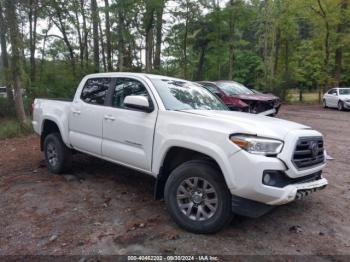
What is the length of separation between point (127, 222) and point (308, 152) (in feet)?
7.71

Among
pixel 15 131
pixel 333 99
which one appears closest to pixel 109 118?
pixel 15 131

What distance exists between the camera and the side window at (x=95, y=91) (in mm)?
5309

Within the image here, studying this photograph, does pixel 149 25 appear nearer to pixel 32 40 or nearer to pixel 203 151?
pixel 32 40

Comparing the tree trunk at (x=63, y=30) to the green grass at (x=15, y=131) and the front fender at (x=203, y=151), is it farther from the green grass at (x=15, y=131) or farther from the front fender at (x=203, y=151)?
the front fender at (x=203, y=151)

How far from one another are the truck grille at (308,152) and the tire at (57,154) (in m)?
4.09

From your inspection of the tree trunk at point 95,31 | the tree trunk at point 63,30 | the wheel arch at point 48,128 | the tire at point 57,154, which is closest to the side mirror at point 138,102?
the tire at point 57,154

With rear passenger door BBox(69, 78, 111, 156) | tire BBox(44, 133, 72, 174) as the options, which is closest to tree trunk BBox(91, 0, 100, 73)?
tire BBox(44, 133, 72, 174)

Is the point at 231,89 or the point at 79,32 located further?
the point at 79,32

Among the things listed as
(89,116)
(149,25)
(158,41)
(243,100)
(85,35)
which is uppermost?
(149,25)

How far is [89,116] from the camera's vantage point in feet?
17.4

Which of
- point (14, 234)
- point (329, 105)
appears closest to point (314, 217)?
point (14, 234)

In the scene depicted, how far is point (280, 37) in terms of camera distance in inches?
1174

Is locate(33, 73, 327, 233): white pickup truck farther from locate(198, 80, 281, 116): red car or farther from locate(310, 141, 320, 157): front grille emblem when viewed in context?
locate(198, 80, 281, 116): red car

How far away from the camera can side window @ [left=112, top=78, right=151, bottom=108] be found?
188 inches
